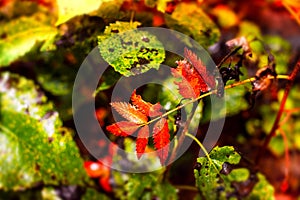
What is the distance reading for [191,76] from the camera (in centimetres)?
88

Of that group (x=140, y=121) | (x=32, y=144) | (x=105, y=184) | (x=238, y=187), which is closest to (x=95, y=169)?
(x=105, y=184)

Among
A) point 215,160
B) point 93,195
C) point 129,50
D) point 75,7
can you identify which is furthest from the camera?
point 93,195

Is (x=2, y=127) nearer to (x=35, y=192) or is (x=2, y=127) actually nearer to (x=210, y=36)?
(x=35, y=192)

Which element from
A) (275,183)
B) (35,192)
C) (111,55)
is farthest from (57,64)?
(275,183)

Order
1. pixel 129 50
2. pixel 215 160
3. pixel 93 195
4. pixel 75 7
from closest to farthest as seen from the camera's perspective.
Result: pixel 215 160, pixel 129 50, pixel 75 7, pixel 93 195

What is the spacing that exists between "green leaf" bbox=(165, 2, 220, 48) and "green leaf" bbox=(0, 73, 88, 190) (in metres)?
0.45

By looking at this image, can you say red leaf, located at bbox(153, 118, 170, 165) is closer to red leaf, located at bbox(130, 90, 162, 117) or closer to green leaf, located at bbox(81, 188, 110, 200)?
red leaf, located at bbox(130, 90, 162, 117)

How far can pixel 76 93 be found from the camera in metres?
1.32

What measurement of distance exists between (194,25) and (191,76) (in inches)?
15.0

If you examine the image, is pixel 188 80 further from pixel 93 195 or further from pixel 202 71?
pixel 93 195

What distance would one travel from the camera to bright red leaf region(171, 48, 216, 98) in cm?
88

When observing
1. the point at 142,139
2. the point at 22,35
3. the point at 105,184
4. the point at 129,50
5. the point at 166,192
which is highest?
the point at 129,50

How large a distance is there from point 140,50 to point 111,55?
0.08m

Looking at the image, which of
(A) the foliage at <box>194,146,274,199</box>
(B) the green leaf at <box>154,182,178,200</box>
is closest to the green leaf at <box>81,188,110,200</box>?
(B) the green leaf at <box>154,182,178,200</box>
